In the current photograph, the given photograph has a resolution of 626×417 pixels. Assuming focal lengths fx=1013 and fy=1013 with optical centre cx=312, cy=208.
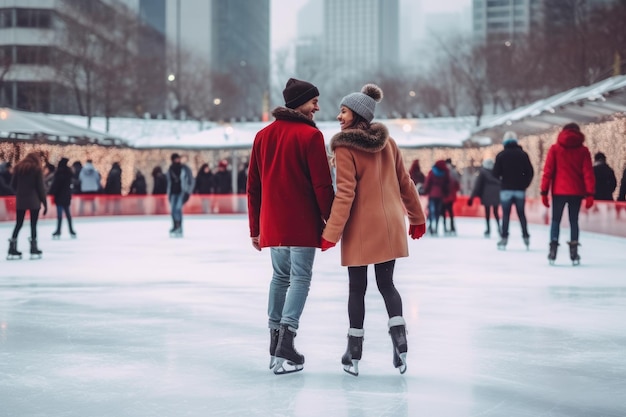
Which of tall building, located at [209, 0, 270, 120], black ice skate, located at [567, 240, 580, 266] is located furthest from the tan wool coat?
tall building, located at [209, 0, 270, 120]

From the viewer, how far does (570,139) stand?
464 inches

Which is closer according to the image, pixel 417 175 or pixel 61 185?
pixel 61 185

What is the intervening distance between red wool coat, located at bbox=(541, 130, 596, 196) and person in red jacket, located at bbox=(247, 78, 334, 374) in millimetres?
6927

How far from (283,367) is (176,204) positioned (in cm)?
1423

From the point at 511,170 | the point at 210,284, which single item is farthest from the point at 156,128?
the point at 210,284

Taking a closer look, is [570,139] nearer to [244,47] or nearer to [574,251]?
[574,251]

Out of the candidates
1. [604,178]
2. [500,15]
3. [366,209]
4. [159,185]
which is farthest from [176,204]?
[500,15]

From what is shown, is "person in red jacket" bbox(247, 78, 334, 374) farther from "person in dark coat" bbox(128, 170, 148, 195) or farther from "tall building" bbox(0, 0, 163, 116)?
"tall building" bbox(0, 0, 163, 116)

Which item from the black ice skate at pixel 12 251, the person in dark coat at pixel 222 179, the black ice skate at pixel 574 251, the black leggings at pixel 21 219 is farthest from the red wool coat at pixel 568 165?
the person in dark coat at pixel 222 179

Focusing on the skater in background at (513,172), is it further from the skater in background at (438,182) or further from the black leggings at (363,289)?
the black leggings at (363,289)

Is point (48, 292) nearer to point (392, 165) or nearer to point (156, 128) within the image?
point (392, 165)

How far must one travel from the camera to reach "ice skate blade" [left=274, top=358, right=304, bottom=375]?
5.38 metres

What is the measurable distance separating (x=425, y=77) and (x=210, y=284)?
76.0 meters

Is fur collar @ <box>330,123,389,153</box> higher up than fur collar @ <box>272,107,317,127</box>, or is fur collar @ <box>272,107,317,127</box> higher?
fur collar @ <box>272,107,317,127</box>
